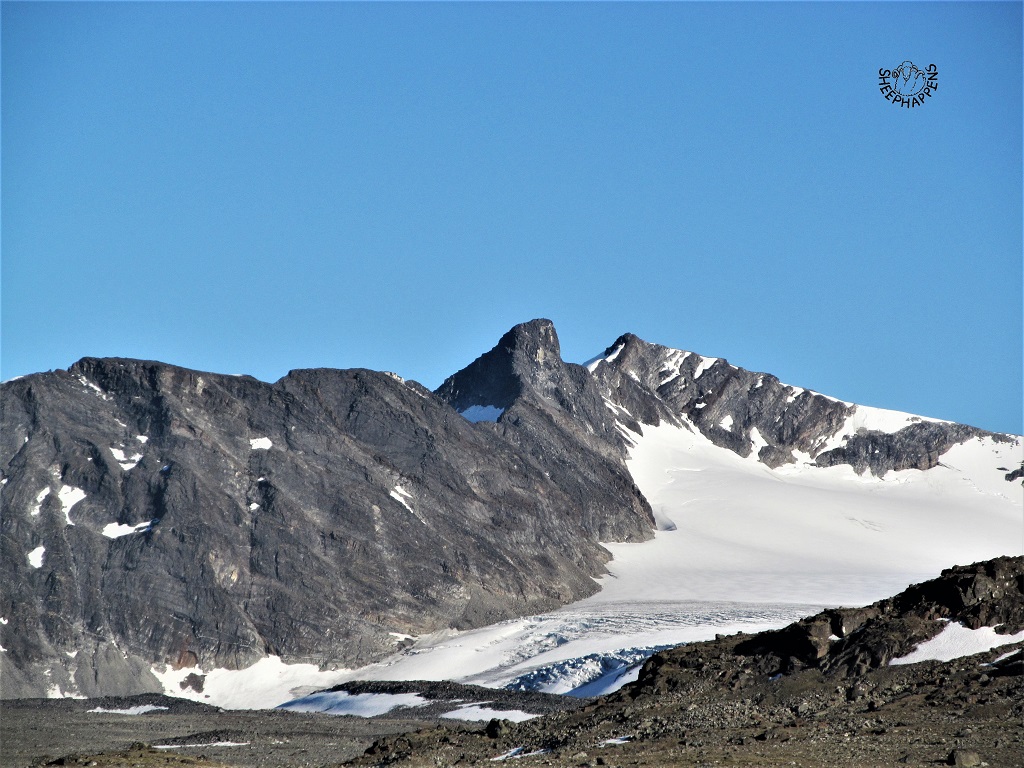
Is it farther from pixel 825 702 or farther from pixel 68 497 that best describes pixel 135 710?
pixel 825 702

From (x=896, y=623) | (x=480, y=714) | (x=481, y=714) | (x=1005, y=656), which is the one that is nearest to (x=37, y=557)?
(x=480, y=714)

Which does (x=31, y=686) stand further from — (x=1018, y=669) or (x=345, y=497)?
(x=1018, y=669)

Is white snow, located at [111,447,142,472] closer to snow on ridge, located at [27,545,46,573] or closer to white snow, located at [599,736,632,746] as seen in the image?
snow on ridge, located at [27,545,46,573]

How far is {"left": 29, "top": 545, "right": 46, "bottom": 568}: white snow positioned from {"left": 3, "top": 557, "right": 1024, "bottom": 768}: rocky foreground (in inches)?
2548

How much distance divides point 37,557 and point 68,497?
29.3 feet

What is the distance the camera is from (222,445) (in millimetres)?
147875

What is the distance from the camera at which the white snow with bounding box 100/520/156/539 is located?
134000mm

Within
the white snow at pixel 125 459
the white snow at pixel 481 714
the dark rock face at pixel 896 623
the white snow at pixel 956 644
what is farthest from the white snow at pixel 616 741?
the white snow at pixel 125 459

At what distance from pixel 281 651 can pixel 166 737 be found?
164 ft

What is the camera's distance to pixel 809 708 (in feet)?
163

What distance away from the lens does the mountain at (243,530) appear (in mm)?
125000

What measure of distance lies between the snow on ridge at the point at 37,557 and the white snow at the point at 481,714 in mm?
52765

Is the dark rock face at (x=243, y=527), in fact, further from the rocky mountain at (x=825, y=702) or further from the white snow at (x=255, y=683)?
the rocky mountain at (x=825, y=702)

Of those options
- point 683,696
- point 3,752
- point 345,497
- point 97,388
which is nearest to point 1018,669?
point 683,696
